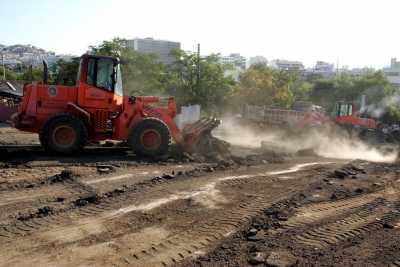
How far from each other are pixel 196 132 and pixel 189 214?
5.91 metres

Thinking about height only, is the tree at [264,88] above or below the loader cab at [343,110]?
above

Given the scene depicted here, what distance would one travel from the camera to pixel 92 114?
12031 mm

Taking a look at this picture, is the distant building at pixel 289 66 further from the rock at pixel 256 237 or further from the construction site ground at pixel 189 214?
the rock at pixel 256 237

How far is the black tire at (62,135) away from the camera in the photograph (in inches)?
447

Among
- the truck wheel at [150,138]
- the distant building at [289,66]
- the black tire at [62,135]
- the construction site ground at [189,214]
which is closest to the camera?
the construction site ground at [189,214]

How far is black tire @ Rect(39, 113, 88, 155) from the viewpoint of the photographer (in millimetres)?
11352

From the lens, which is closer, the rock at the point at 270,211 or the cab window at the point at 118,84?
the rock at the point at 270,211

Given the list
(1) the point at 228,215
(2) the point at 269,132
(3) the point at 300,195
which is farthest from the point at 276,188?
(2) the point at 269,132

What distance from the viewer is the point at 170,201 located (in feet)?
25.6

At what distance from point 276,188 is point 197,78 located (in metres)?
21.4

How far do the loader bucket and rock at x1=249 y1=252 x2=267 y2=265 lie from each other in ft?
24.5

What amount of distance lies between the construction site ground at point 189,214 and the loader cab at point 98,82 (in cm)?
152

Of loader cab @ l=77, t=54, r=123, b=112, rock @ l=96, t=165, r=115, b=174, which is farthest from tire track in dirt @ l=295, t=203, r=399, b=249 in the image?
loader cab @ l=77, t=54, r=123, b=112

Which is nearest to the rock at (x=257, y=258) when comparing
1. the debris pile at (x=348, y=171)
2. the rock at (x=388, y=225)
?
the rock at (x=388, y=225)
